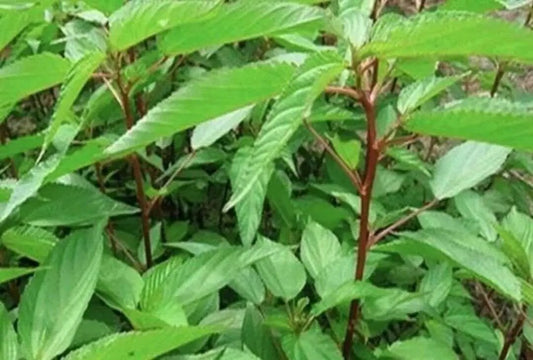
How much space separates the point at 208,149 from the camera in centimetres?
109

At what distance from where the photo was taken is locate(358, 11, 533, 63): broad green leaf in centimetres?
51

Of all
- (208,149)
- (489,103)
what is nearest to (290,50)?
(208,149)

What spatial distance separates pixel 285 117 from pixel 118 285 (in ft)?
1.09

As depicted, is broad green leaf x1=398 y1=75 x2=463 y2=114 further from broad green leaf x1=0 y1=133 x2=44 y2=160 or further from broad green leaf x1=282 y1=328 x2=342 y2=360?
broad green leaf x1=0 y1=133 x2=44 y2=160

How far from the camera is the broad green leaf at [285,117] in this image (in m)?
0.54

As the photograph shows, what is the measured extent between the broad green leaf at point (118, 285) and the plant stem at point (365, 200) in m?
0.21

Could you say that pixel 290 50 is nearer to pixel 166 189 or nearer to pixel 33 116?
pixel 166 189

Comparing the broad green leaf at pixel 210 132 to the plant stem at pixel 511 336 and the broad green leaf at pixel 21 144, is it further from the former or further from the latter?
the plant stem at pixel 511 336

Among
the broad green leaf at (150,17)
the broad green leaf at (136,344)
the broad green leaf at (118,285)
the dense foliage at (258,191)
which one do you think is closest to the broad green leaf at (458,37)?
the dense foliage at (258,191)

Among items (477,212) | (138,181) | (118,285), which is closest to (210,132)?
(138,181)

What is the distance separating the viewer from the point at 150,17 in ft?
2.05

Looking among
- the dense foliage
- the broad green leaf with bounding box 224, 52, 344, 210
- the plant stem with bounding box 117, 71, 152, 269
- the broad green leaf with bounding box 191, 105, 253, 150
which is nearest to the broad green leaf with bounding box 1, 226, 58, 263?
the dense foliage

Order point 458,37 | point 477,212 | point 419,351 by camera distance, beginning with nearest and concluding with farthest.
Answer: point 458,37 < point 419,351 < point 477,212

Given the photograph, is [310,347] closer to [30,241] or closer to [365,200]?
[365,200]
